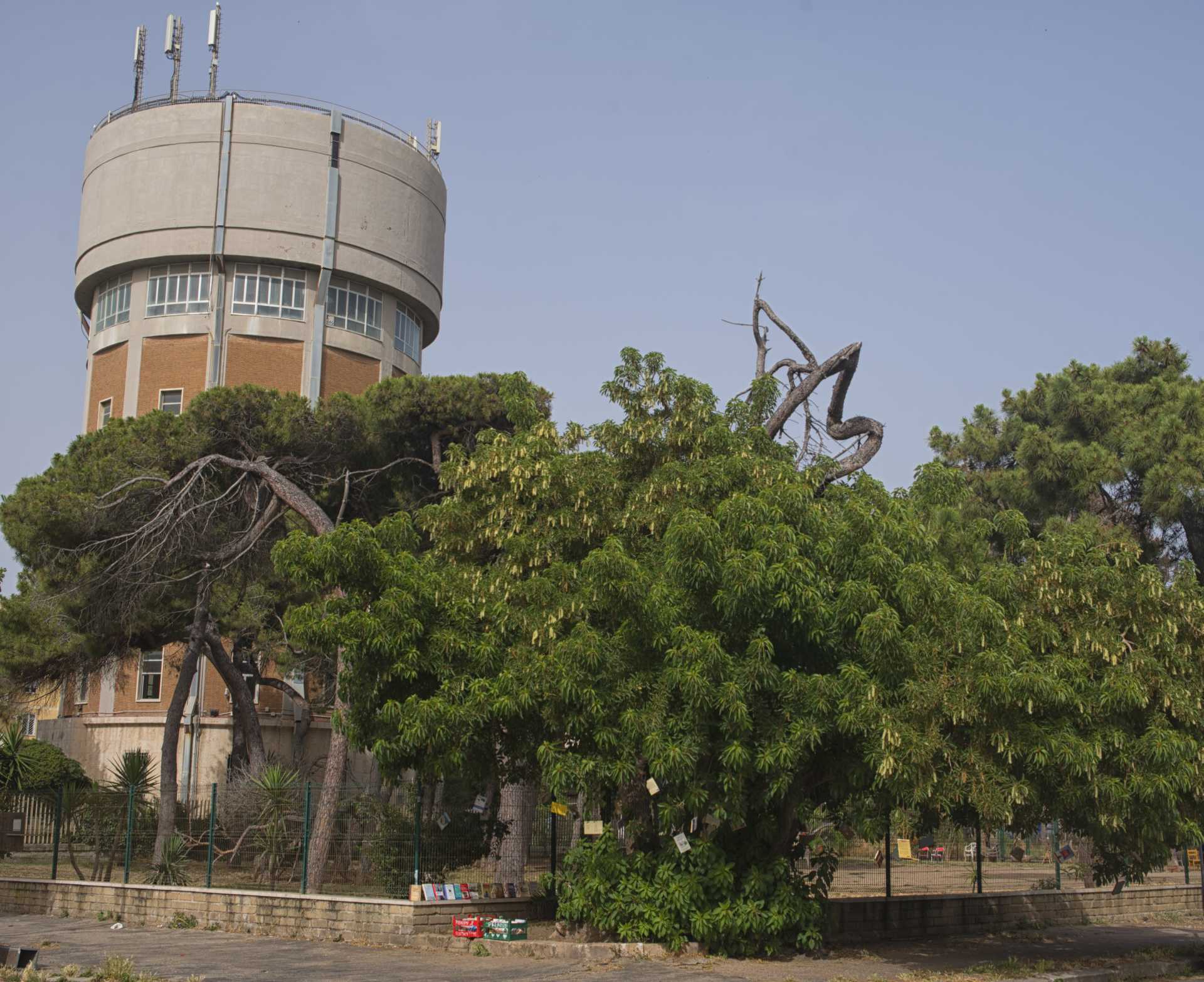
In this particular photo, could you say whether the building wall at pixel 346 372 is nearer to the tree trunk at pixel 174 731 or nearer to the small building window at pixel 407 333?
the small building window at pixel 407 333

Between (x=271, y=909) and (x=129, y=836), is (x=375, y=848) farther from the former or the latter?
(x=129, y=836)

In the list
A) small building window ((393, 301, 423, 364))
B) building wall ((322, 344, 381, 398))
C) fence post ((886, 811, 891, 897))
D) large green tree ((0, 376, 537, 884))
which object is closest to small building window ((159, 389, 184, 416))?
building wall ((322, 344, 381, 398))

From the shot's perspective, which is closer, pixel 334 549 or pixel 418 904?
pixel 334 549

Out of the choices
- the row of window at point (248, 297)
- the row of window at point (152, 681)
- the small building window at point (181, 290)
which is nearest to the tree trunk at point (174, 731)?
the row of window at point (152, 681)

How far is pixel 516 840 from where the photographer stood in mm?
18406

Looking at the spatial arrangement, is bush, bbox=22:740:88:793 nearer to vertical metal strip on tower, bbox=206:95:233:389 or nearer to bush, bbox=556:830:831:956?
vertical metal strip on tower, bbox=206:95:233:389

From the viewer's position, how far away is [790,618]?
14172mm

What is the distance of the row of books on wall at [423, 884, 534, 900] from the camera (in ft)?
54.1

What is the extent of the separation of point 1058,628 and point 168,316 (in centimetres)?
3652

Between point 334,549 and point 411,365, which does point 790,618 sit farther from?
point 411,365

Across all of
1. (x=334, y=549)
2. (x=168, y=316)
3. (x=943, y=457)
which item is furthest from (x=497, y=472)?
(x=168, y=316)

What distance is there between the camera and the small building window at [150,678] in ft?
137

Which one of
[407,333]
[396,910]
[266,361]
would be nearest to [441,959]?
[396,910]

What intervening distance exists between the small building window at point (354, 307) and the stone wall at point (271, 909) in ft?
89.2
